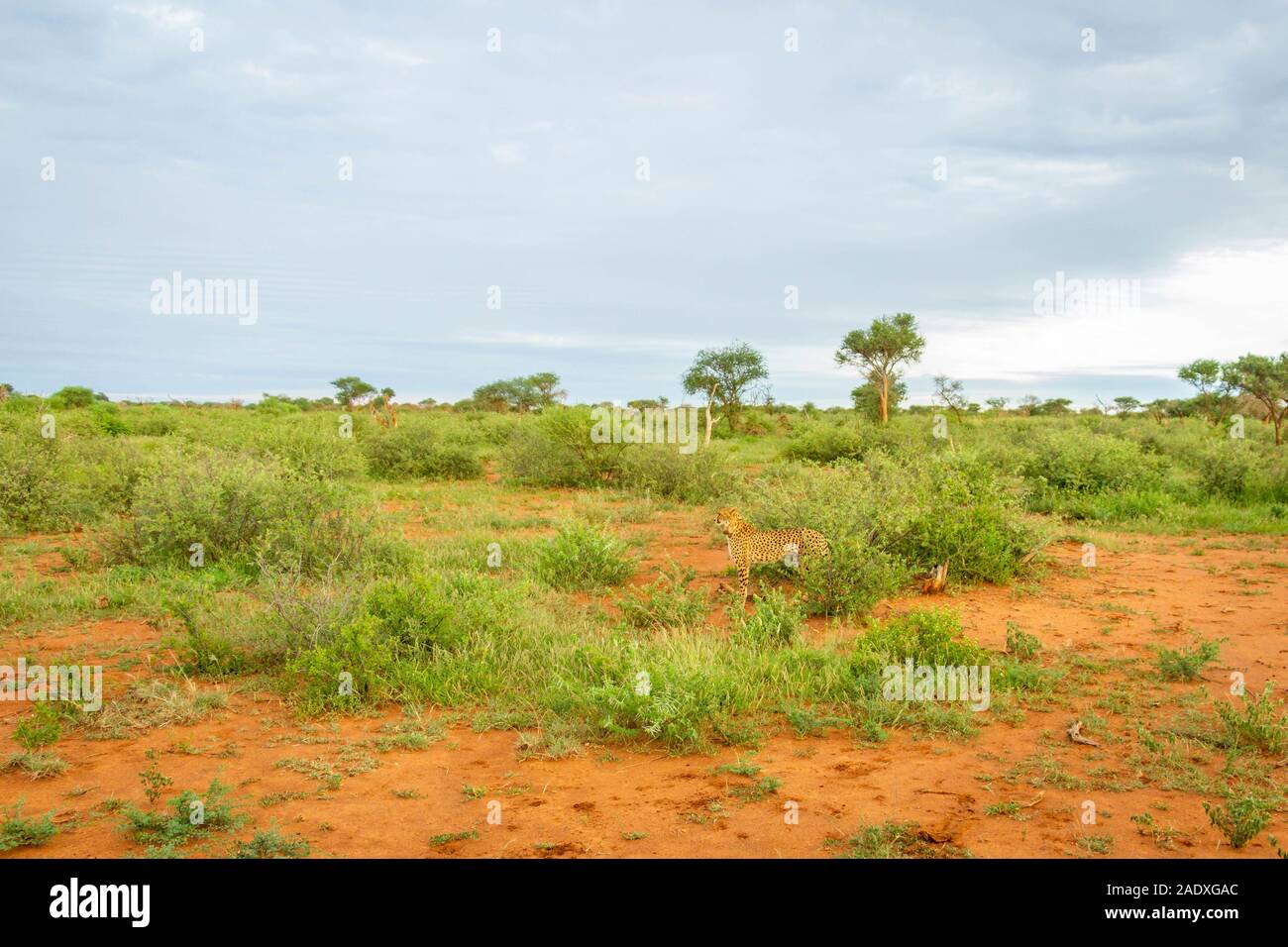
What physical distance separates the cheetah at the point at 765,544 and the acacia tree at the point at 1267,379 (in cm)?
2087

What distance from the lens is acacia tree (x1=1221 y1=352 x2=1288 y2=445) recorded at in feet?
76.4

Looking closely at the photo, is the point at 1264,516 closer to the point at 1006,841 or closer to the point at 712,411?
the point at 1006,841

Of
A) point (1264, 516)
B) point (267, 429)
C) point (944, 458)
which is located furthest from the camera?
point (267, 429)

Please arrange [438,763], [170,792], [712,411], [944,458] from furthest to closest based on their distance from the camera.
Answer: [712,411] → [944,458] → [438,763] → [170,792]

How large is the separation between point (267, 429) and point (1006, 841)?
581 inches

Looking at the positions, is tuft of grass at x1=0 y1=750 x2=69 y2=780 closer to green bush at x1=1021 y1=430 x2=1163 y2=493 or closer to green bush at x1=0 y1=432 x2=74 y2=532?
green bush at x1=0 y1=432 x2=74 y2=532

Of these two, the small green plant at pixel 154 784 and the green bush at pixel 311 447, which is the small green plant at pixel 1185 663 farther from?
the green bush at pixel 311 447

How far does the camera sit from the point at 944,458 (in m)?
10.6

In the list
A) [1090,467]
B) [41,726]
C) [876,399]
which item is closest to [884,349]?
[876,399]

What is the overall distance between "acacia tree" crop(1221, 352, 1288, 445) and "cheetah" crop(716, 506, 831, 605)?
2087 centimetres

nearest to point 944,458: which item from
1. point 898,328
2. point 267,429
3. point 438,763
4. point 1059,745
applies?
point 1059,745

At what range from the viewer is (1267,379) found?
939 inches

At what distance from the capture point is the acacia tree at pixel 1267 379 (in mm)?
23297

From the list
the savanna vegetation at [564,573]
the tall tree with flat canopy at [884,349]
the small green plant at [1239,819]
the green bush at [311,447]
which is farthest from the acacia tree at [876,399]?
the small green plant at [1239,819]
